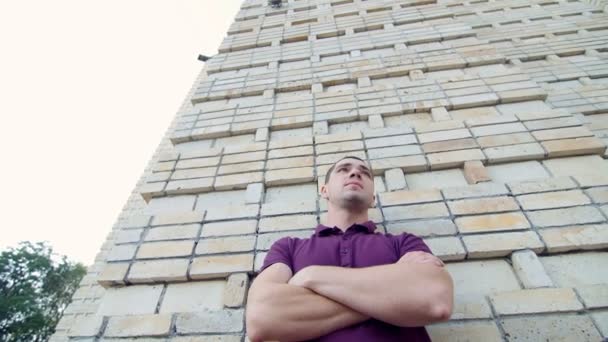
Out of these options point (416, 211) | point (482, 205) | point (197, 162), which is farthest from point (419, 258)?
point (197, 162)

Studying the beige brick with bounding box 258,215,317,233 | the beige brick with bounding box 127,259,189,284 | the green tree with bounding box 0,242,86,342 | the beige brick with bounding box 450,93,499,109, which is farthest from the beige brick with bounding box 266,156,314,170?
the green tree with bounding box 0,242,86,342

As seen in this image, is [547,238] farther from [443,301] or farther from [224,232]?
[224,232]

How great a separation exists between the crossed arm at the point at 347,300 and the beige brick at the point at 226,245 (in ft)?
1.53

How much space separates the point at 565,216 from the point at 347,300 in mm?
1079

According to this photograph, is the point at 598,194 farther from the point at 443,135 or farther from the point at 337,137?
the point at 337,137

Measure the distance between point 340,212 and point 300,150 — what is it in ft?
2.07

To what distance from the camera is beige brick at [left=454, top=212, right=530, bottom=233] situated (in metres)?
1.31

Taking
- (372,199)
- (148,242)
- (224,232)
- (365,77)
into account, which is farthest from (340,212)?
(365,77)

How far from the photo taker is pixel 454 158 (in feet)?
5.41

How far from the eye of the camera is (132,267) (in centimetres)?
139

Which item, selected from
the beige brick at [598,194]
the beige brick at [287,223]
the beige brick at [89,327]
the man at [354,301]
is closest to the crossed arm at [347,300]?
the man at [354,301]

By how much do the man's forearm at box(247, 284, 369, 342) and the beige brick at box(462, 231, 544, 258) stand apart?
64 cm

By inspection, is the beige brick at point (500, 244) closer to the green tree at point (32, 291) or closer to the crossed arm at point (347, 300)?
the crossed arm at point (347, 300)

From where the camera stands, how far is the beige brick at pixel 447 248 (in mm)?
1254
